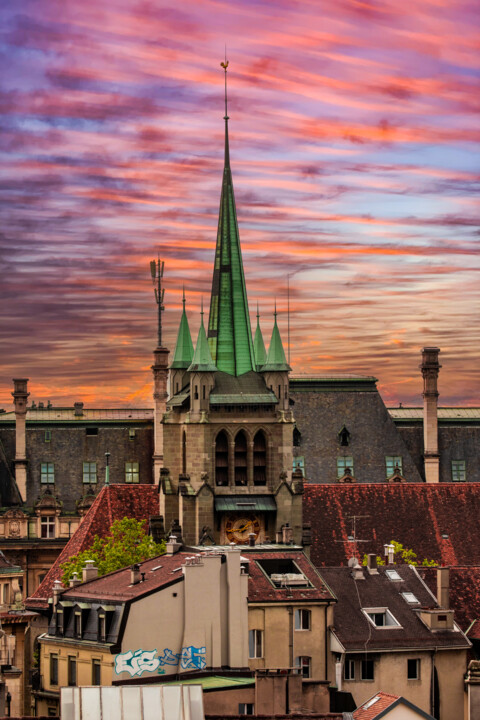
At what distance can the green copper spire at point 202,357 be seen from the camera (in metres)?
137

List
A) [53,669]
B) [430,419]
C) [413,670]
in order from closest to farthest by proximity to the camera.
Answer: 1. [53,669]
2. [413,670]
3. [430,419]

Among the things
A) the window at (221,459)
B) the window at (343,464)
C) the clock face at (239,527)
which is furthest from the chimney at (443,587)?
the window at (343,464)

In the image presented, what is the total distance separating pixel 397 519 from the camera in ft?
455

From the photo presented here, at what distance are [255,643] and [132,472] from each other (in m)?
65.7

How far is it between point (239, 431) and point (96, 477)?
27.3 m

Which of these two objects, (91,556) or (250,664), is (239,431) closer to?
(91,556)

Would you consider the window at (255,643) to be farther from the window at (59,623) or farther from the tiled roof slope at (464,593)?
the tiled roof slope at (464,593)

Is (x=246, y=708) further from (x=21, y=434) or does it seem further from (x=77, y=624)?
(x=21, y=434)

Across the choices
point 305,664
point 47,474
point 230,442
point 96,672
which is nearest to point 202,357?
point 230,442

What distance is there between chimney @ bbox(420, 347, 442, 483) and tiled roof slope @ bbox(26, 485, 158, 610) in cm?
2710

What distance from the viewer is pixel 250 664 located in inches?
3733

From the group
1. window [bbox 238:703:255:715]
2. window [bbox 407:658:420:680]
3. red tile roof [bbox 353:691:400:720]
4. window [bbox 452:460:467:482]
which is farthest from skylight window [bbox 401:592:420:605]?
window [bbox 452:460:467:482]

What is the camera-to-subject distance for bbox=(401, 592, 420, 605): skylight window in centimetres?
10444

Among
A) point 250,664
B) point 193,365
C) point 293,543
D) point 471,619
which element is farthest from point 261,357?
point 250,664
